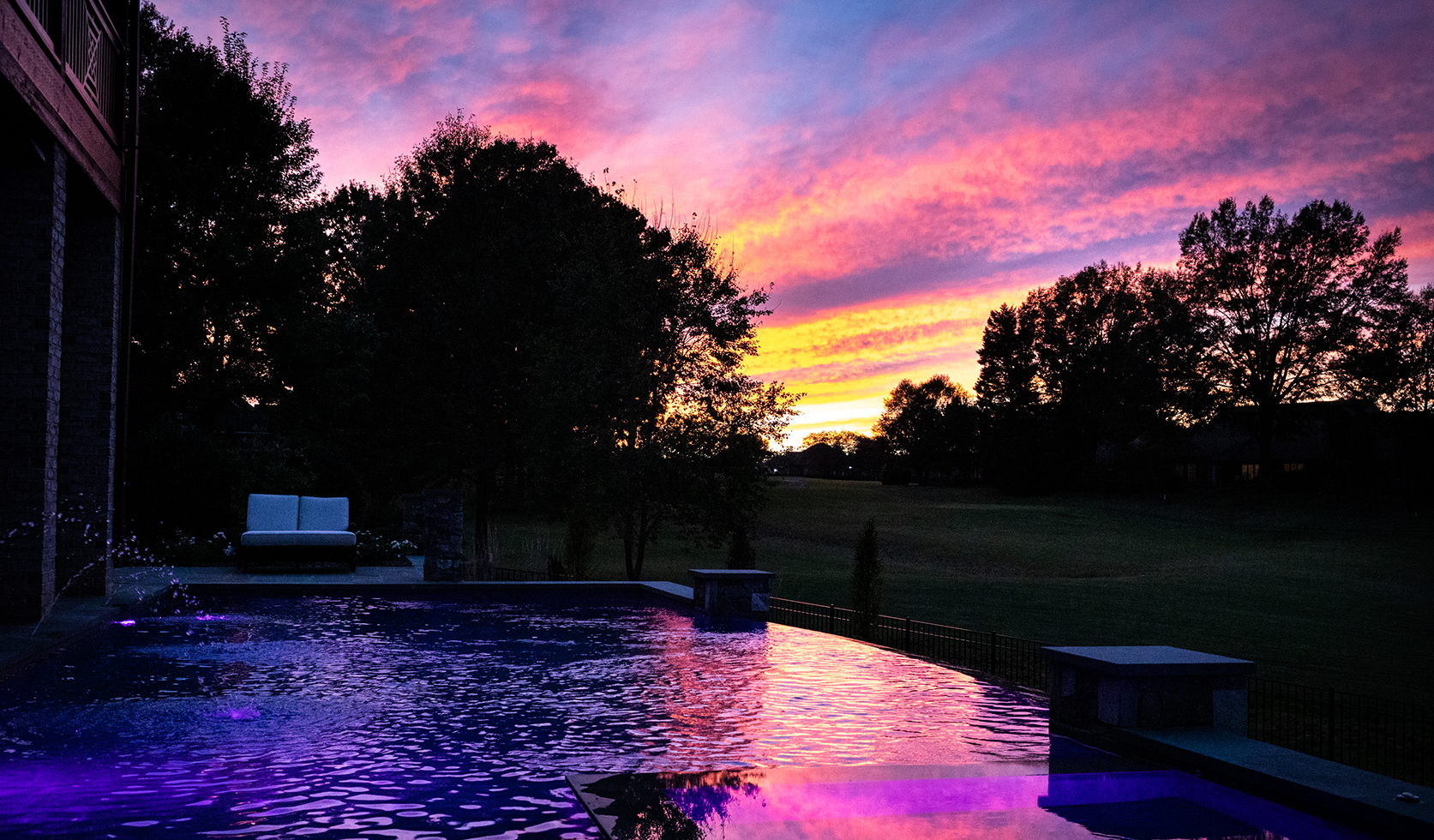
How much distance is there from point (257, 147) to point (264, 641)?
20823 mm

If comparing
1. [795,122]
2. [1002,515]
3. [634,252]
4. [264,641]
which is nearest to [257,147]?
[634,252]

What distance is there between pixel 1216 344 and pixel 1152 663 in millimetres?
57802

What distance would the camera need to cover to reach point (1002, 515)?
53.4m

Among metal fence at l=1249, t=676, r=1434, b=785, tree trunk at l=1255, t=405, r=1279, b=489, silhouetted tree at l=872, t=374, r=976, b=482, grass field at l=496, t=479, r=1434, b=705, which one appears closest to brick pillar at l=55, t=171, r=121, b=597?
metal fence at l=1249, t=676, r=1434, b=785

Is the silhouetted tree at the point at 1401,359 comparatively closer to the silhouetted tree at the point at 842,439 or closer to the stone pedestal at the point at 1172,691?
the stone pedestal at the point at 1172,691

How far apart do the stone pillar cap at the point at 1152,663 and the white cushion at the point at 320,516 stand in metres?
14.7

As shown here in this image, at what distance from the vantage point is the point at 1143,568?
3725 centimetres

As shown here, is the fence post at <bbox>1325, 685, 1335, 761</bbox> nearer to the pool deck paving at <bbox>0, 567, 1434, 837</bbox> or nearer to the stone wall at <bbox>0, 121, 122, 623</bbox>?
the pool deck paving at <bbox>0, 567, 1434, 837</bbox>

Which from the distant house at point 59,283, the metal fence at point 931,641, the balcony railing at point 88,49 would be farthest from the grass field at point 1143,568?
the balcony railing at point 88,49

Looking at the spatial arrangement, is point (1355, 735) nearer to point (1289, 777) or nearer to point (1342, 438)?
point (1289, 777)

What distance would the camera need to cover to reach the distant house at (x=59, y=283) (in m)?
9.52

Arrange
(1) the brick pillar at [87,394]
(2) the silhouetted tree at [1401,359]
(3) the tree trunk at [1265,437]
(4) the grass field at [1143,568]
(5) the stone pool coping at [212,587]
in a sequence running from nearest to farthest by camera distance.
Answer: (5) the stone pool coping at [212,587]
(1) the brick pillar at [87,394]
(4) the grass field at [1143,568]
(2) the silhouetted tree at [1401,359]
(3) the tree trunk at [1265,437]

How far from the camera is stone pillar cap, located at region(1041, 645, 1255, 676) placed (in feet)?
18.4

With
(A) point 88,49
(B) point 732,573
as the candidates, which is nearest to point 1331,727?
(B) point 732,573
